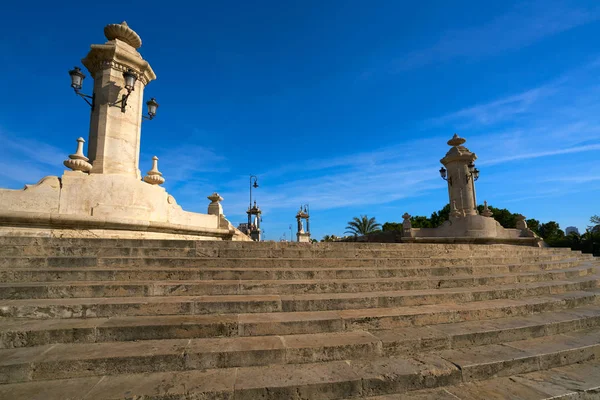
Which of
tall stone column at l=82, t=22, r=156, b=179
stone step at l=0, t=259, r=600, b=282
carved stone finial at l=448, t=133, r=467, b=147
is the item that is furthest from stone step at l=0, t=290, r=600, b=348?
carved stone finial at l=448, t=133, r=467, b=147

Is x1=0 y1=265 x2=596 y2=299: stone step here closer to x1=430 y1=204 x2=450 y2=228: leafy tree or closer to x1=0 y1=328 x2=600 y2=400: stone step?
x1=0 y1=328 x2=600 y2=400: stone step

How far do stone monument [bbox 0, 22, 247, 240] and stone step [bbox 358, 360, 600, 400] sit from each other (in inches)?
294

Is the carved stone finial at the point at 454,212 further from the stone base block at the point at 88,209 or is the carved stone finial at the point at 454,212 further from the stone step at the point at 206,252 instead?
the stone base block at the point at 88,209

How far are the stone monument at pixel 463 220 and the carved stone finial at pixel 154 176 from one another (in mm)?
12084

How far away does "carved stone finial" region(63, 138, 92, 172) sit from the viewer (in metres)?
7.54

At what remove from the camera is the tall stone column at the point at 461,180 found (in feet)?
51.6

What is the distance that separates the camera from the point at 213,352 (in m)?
2.59

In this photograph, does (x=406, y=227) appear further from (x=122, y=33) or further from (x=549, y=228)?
(x=549, y=228)

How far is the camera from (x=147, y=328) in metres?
2.92

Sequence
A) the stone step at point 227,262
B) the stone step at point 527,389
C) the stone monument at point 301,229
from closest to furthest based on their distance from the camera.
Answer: the stone step at point 527,389
the stone step at point 227,262
the stone monument at point 301,229

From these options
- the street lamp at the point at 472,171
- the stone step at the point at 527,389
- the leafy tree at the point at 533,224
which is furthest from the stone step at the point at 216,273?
Answer: the leafy tree at the point at 533,224

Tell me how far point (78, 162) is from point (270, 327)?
7.59 m

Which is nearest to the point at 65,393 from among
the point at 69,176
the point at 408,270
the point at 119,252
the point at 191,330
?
the point at 191,330

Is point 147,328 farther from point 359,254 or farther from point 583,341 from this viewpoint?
point 583,341
